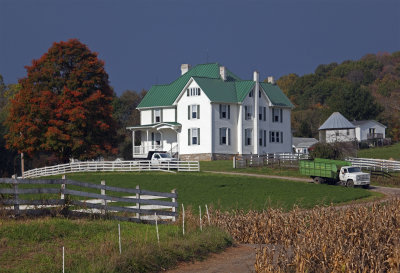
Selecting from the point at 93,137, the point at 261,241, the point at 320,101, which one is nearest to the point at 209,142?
the point at 93,137

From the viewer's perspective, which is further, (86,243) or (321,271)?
(86,243)

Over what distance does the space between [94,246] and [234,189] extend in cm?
2603

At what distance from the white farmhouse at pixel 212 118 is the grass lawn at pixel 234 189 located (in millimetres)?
17816

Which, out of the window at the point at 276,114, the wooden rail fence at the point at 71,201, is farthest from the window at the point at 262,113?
the wooden rail fence at the point at 71,201

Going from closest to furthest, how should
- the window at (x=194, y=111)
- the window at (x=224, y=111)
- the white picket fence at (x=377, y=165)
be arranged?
the white picket fence at (x=377, y=165), the window at (x=194, y=111), the window at (x=224, y=111)

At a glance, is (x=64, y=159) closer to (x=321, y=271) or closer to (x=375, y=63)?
(x=321, y=271)

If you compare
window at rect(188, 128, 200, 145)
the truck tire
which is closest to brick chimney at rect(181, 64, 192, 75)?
window at rect(188, 128, 200, 145)

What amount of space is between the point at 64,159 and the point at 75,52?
9653mm

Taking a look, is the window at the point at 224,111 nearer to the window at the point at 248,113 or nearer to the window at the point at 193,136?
the window at the point at 248,113

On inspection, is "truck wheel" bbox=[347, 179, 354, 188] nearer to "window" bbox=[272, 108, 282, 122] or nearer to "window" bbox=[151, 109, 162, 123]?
"window" bbox=[272, 108, 282, 122]

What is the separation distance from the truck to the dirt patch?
→ 28743 mm

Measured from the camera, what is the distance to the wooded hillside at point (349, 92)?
351ft

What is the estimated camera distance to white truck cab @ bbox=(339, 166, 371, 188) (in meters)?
47.1

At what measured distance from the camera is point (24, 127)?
58.4 meters
